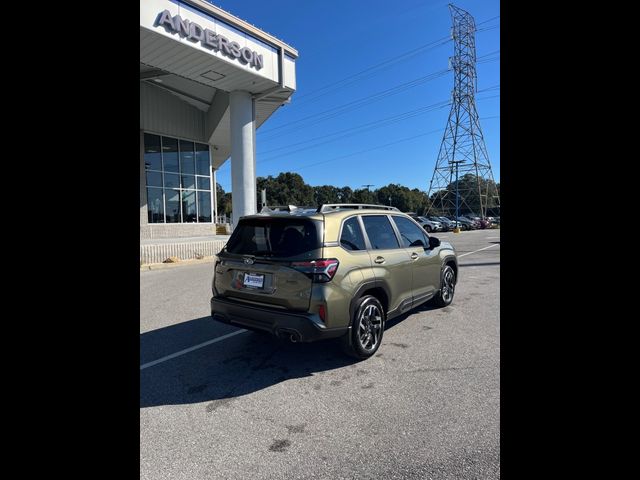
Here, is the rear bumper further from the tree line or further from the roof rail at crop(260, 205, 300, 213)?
the tree line

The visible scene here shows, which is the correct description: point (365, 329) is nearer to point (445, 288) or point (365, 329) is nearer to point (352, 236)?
point (352, 236)

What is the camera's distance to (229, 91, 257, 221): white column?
1677 cm

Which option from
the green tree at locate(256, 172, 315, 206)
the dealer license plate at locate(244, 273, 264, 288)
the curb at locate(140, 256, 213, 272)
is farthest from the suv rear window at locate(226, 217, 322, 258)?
the green tree at locate(256, 172, 315, 206)

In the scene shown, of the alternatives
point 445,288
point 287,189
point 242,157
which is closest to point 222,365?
point 445,288

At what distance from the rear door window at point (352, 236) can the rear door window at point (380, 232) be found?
0.19 metres

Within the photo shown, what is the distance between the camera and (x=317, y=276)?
12.1 feet

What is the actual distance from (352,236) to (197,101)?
20296mm

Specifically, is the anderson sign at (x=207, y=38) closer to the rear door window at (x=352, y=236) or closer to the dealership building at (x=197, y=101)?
the dealership building at (x=197, y=101)

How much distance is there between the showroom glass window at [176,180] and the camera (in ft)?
66.7
